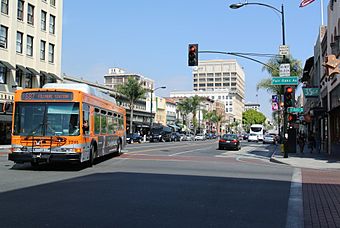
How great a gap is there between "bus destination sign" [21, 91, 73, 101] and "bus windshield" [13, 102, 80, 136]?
201mm

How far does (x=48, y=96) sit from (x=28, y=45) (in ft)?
98.1

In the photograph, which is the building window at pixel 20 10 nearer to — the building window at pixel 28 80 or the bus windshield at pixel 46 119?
the building window at pixel 28 80

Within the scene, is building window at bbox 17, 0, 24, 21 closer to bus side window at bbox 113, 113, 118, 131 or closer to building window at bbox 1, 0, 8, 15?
building window at bbox 1, 0, 8, 15

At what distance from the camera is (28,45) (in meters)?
43.0

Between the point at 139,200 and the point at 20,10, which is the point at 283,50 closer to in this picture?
the point at 139,200

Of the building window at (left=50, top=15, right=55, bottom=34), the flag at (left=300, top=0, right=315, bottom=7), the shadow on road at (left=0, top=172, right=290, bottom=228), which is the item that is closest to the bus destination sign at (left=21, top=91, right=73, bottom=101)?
the shadow on road at (left=0, top=172, right=290, bottom=228)

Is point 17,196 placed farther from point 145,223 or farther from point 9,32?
point 9,32

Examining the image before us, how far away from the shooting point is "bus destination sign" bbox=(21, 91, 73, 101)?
51.0ft

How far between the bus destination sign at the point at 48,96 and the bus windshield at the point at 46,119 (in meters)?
0.20

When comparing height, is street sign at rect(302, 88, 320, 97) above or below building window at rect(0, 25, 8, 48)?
below

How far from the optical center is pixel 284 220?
26.4 ft

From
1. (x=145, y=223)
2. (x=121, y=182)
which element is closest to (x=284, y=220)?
(x=145, y=223)

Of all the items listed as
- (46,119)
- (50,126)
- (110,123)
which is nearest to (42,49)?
(110,123)

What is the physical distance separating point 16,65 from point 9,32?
3211 mm
